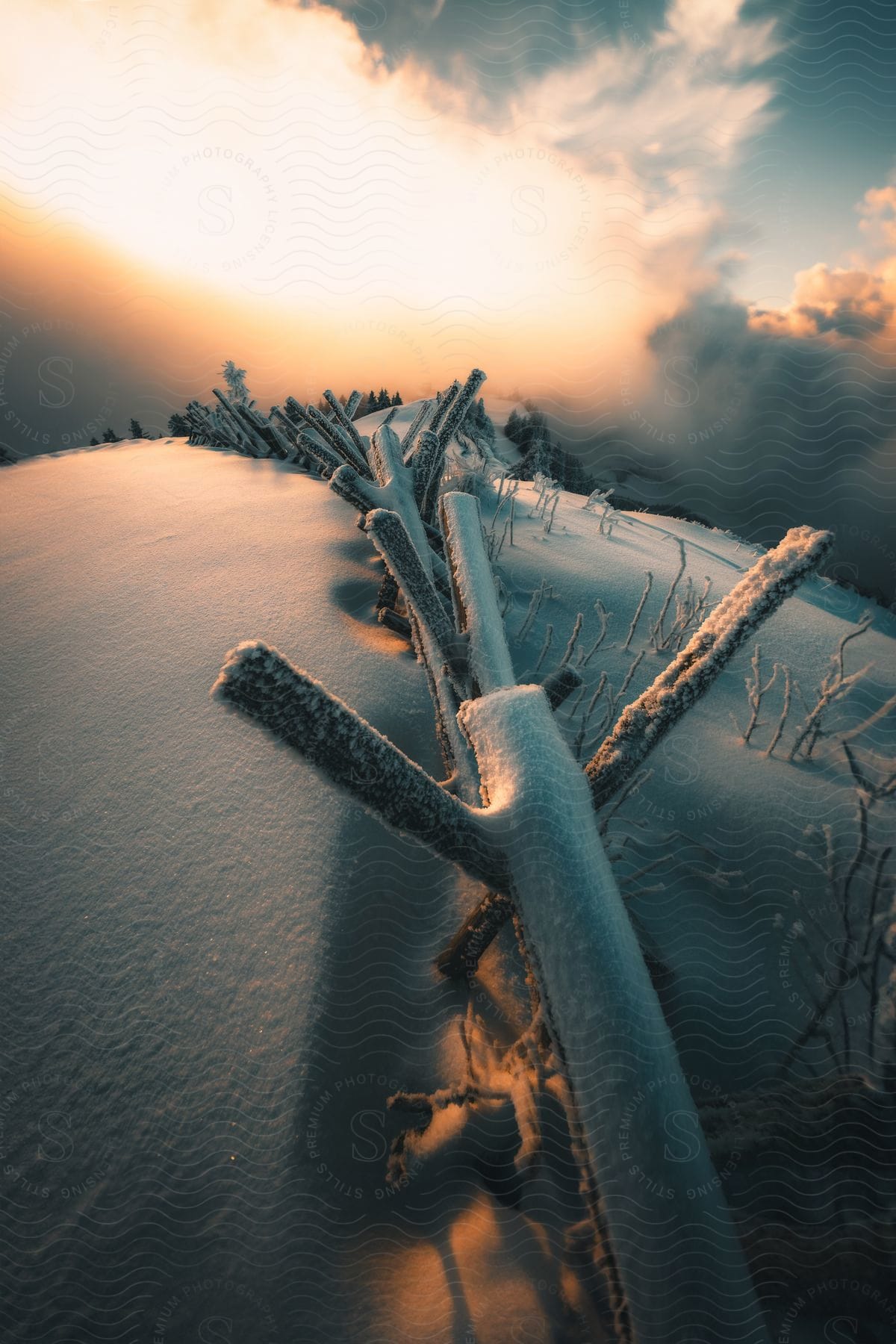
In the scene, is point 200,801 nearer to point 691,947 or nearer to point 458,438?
point 691,947

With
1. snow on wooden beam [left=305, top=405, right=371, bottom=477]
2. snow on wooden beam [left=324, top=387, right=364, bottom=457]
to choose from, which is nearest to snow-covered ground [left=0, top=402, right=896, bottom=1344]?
snow on wooden beam [left=305, top=405, right=371, bottom=477]

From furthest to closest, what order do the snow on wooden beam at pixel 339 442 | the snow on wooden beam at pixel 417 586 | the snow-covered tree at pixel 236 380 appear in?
1. the snow-covered tree at pixel 236 380
2. the snow on wooden beam at pixel 339 442
3. the snow on wooden beam at pixel 417 586

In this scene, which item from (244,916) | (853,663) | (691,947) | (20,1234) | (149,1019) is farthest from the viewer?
(853,663)

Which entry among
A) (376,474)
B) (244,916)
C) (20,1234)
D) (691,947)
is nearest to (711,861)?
(691,947)

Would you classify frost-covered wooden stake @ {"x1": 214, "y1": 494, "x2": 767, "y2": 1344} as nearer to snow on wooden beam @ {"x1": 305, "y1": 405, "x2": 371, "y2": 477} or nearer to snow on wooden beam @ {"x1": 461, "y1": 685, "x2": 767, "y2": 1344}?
snow on wooden beam @ {"x1": 461, "y1": 685, "x2": 767, "y2": 1344}

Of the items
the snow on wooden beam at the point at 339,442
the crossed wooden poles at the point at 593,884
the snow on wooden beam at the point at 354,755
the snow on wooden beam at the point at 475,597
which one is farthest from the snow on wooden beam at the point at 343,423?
the snow on wooden beam at the point at 354,755

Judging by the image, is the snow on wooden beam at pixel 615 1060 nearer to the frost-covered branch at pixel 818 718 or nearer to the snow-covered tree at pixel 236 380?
the frost-covered branch at pixel 818 718
